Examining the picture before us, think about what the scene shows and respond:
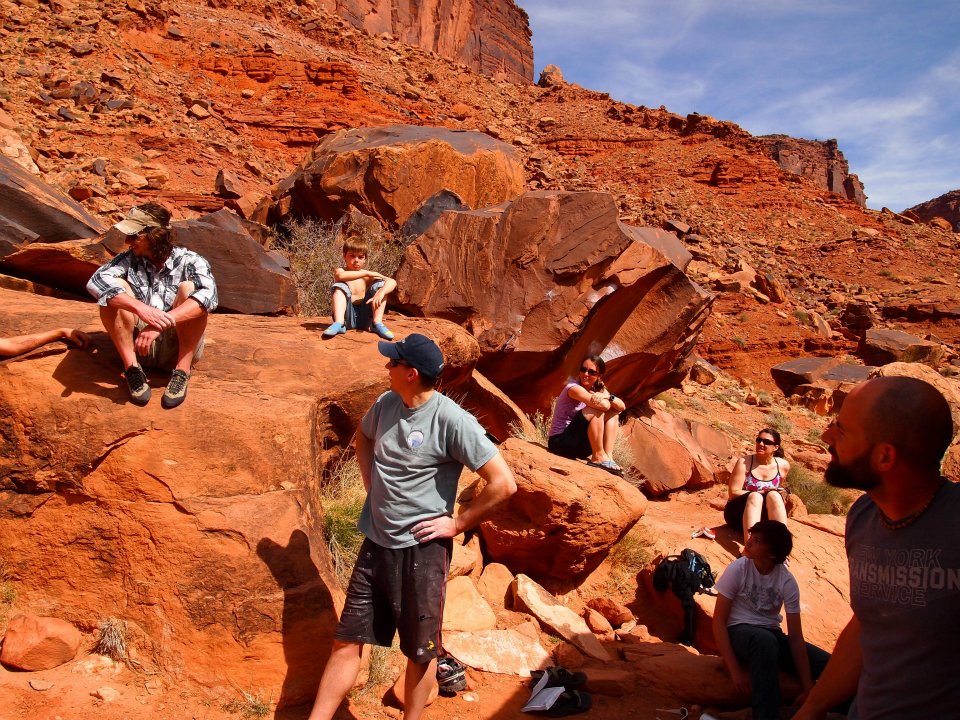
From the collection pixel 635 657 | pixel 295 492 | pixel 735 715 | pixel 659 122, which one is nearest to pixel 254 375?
pixel 295 492

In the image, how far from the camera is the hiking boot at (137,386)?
368cm

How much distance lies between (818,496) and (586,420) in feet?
17.7

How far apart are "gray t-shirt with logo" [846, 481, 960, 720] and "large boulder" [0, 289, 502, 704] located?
252 centimetres

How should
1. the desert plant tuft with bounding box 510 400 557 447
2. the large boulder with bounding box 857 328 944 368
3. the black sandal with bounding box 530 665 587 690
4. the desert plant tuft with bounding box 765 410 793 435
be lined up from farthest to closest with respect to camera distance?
the large boulder with bounding box 857 328 944 368
the desert plant tuft with bounding box 765 410 793 435
the desert plant tuft with bounding box 510 400 557 447
the black sandal with bounding box 530 665 587 690

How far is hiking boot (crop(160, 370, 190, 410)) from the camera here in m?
3.74

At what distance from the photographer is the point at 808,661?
402cm

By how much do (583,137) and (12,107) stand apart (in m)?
32.6

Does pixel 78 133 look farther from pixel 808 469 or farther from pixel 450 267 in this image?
pixel 808 469

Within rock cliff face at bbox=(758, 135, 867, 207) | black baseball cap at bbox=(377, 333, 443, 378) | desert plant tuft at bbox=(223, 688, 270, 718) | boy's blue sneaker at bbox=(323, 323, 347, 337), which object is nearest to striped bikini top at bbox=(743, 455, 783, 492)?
boy's blue sneaker at bbox=(323, 323, 347, 337)

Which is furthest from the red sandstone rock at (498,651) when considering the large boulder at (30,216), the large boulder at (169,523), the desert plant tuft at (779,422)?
the desert plant tuft at (779,422)

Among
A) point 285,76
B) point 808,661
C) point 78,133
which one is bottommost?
point 808,661

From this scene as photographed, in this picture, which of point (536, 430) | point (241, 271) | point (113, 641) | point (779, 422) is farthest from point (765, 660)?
point (779, 422)

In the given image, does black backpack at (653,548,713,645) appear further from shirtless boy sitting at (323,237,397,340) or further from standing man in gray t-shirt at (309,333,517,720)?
shirtless boy sitting at (323,237,397,340)

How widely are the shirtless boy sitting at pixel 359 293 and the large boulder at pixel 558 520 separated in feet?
5.57
